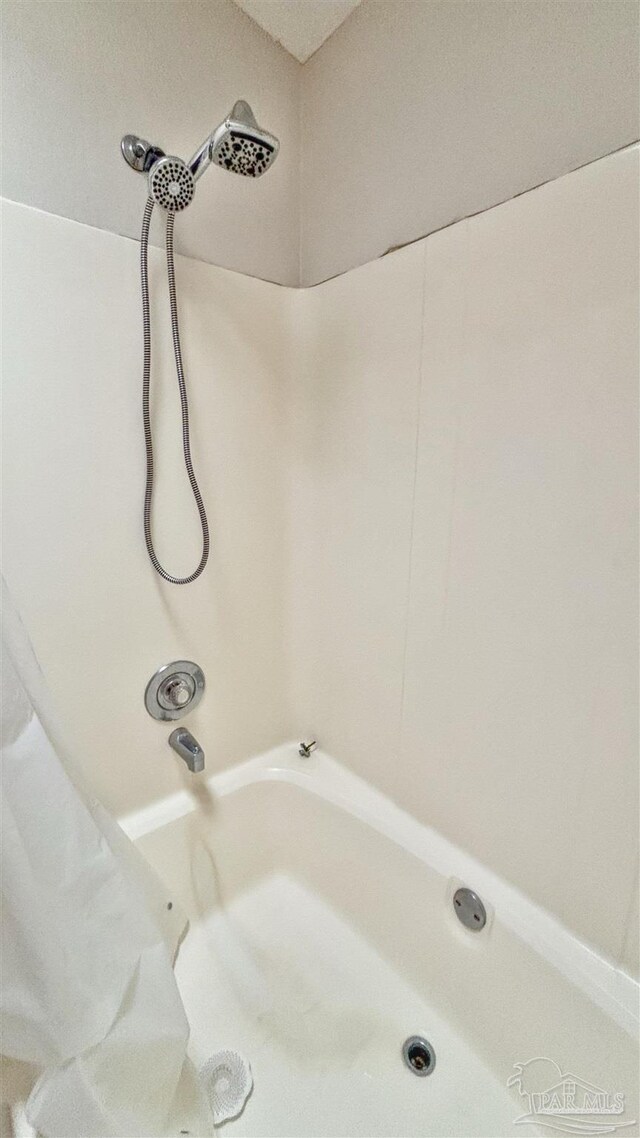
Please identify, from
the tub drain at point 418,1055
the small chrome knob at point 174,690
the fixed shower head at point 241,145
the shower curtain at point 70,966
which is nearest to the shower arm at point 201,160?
the fixed shower head at point 241,145

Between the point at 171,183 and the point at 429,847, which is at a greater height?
the point at 171,183

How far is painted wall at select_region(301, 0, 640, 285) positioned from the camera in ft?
2.08

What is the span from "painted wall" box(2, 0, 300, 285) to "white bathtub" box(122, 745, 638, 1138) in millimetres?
1254

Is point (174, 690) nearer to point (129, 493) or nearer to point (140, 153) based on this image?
point (129, 493)

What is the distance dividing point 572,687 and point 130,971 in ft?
2.65

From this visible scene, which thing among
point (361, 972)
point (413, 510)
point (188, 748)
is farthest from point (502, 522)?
point (361, 972)

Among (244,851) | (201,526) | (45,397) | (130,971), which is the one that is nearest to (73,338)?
(45,397)

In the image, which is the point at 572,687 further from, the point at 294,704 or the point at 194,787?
the point at 194,787

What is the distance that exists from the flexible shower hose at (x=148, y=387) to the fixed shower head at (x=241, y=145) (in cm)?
14

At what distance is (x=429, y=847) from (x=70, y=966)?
0.68 meters

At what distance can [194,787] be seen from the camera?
1.13 m

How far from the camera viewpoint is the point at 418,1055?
90 cm

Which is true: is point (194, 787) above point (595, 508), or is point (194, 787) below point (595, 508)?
below

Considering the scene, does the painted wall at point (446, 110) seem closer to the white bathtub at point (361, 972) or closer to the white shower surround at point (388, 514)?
the white shower surround at point (388, 514)
